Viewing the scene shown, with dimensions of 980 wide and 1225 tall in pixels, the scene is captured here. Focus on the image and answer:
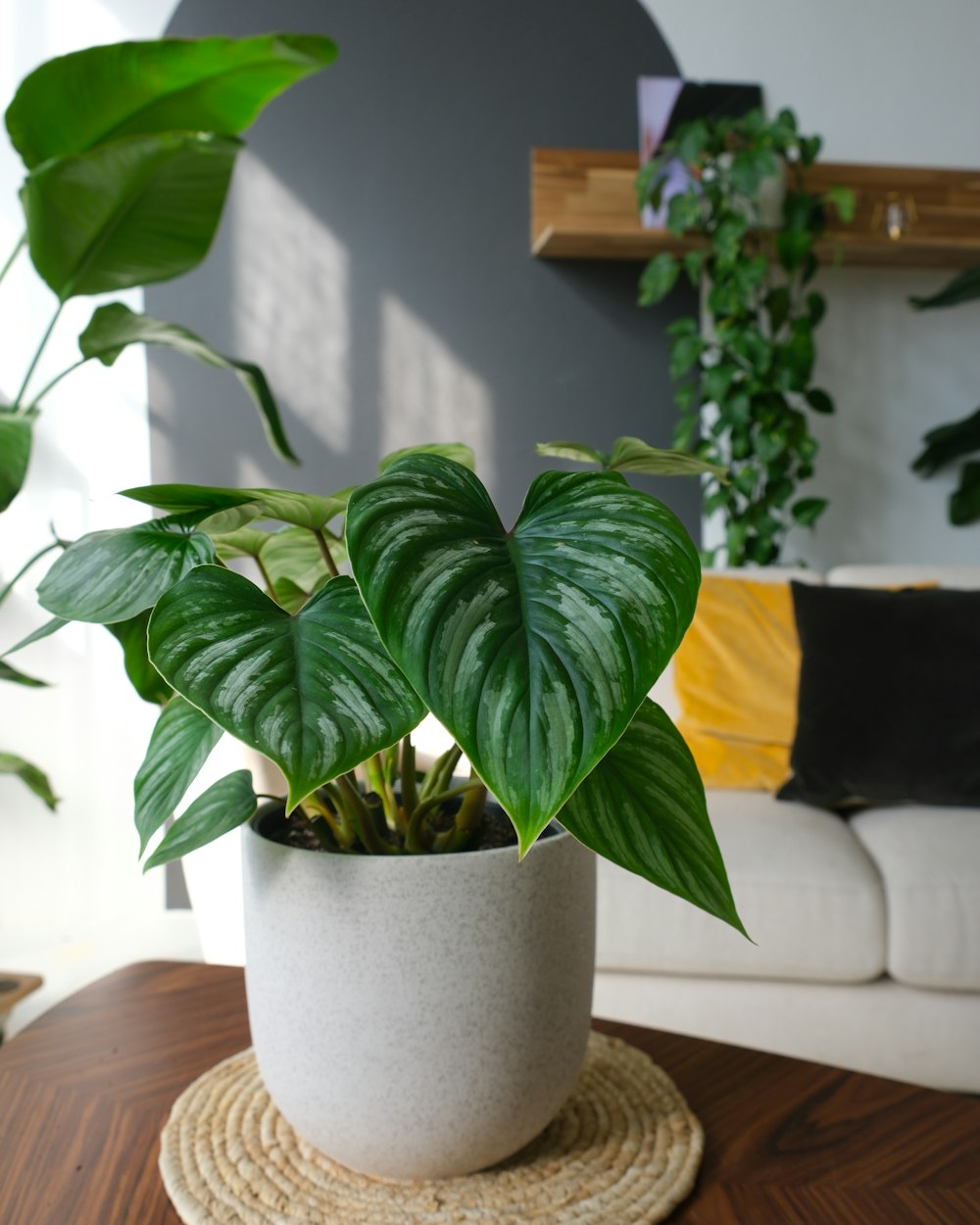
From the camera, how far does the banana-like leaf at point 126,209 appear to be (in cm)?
139

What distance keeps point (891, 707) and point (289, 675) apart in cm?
147

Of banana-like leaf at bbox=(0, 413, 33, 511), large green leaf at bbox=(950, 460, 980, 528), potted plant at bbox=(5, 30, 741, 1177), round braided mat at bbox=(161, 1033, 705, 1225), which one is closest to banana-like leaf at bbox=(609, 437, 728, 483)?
potted plant at bbox=(5, 30, 741, 1177)

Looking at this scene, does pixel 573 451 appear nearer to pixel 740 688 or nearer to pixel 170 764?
pixel 170 764

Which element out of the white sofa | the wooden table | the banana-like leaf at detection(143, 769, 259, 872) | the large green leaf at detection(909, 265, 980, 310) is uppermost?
the large green leaf at detection(909, 265, 980, 310)

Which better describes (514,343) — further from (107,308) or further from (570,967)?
(570,967)

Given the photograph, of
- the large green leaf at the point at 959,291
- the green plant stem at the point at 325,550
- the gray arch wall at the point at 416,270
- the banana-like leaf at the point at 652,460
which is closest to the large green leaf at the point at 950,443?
the large green leaf at the point at 959,291

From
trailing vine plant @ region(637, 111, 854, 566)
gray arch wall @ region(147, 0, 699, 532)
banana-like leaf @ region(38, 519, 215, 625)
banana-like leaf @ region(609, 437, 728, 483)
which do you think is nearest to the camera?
banana-like leaf @ region(38, 519, 215, 625)

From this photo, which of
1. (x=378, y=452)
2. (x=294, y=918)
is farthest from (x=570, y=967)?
(x=378, y=452)

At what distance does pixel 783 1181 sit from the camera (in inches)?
24.7

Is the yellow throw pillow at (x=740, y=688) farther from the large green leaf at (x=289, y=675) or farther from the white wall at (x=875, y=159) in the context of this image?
the large green leaf at (x=289, y=675)

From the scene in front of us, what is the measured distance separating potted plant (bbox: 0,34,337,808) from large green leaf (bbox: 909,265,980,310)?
1670mm

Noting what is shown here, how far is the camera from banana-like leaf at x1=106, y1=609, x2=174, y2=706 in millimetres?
683

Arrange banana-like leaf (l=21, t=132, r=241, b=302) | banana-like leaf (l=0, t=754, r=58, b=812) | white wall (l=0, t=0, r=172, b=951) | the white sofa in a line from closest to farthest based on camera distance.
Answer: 1. banana-like leaf (l=21, t=132, r=241, b=302)
2. the white sofa
3. banana-like leaf (l=0, t=754, r=58, b=812)
4. white wall (l=0, t=0, r=172, b=951)

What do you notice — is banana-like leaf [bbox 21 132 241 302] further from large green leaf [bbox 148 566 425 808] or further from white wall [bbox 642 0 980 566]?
white wall [bbox 642 0 980 566]
